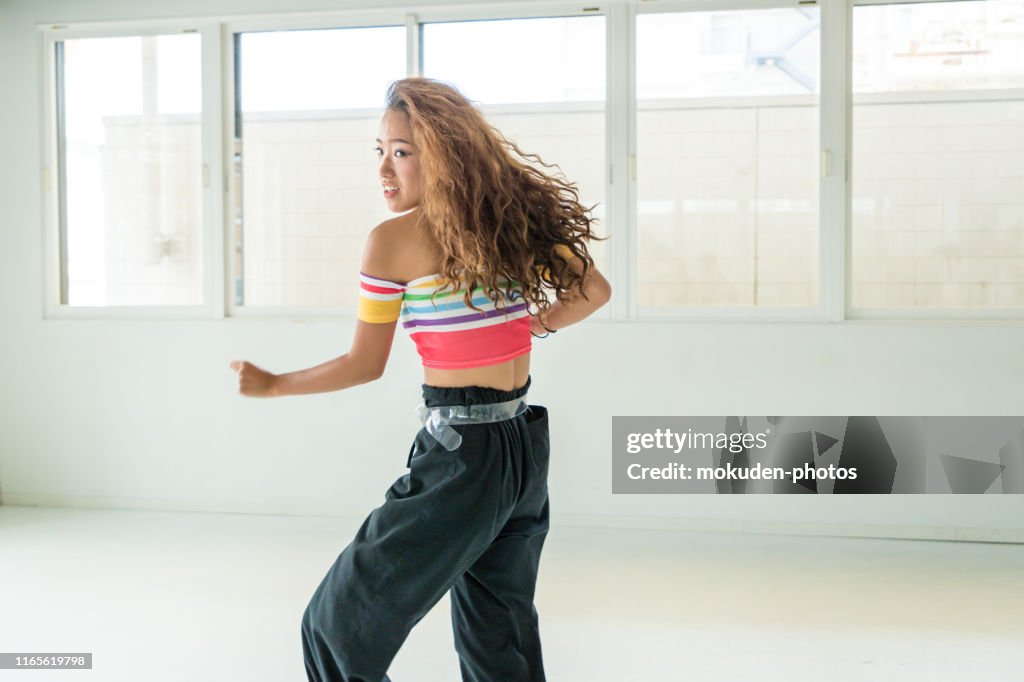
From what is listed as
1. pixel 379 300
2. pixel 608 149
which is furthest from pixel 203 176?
pixel 379 300

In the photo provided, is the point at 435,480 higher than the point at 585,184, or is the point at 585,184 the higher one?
the point at 585,184

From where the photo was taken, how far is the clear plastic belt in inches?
65.3

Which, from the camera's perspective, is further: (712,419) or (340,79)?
(340,79)

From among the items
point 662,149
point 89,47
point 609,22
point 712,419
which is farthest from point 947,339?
point 89,47

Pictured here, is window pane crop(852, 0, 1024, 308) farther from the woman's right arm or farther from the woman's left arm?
the woman's right arm

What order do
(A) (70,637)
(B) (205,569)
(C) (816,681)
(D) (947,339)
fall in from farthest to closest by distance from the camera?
(D) (947,339) < (B) (205,569) < (A) (70,637) < (C) (816,681)

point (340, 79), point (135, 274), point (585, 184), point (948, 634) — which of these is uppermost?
point (340, 79)

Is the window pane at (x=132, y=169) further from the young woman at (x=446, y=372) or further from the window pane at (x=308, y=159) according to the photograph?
the young woman at (x=446, y=372)

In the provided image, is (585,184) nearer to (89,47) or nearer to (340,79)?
(340,79)

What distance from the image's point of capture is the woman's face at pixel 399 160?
5.46ft

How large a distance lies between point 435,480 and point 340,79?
3.26m

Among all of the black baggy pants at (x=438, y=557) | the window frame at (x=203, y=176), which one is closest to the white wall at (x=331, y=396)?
the window frame at (x=203, y=176)

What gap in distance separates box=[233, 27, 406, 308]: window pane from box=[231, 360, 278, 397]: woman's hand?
293 centimetres

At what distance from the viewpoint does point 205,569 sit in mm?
3633
